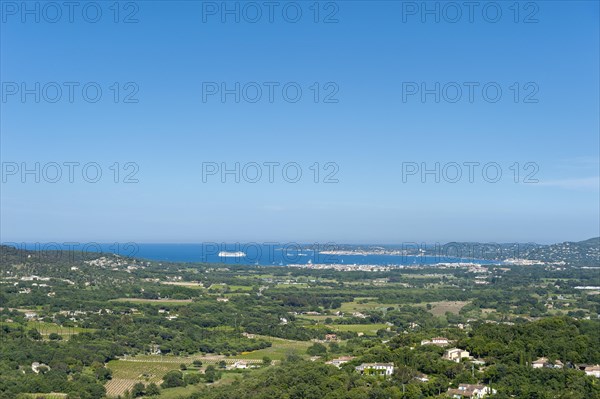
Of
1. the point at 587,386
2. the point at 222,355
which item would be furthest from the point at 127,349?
A: the point at 587,386

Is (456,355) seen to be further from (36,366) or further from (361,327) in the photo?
(361,327)

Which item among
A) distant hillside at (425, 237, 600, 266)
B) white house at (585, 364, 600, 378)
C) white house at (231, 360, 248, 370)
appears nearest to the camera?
white house at (585, 364, 600, 378)

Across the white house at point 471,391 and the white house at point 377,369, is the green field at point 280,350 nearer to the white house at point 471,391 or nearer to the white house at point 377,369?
the white house at point 377,369

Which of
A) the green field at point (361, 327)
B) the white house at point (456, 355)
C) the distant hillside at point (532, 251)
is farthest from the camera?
the distant hillside at point (532, 251)

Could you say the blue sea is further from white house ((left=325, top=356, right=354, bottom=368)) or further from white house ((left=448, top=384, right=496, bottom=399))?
white house ((left=448, top=384, right=496, bottom=399))

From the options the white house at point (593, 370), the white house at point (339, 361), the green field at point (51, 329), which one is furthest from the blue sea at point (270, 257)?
the white house at point (593, 370)

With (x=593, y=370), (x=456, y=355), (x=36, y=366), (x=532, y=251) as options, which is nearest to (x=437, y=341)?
(x=456, y=355)

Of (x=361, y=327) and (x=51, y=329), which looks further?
(x=361, y=327)

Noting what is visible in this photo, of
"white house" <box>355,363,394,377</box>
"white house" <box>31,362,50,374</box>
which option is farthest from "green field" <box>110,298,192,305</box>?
"white house" <box>355,363,394,377</box>

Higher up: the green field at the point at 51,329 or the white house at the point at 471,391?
the white house at the point at 471,391
